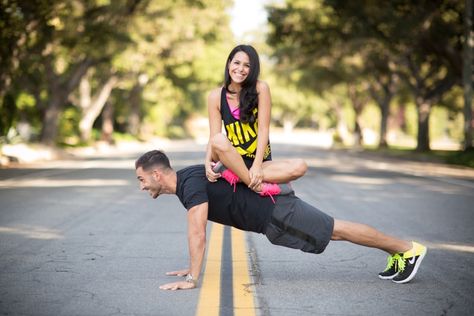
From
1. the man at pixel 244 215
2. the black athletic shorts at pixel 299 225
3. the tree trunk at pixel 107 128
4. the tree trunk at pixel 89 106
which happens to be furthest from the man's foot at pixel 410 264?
the tree trunk at pixel 107 128

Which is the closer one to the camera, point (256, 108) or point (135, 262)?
point (256, 108)

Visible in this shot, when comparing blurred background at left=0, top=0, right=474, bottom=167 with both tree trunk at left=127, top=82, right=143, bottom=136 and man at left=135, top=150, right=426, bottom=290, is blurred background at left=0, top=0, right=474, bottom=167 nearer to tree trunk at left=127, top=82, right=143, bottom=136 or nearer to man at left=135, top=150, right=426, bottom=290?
tree trunk at left=127, top=82, right=143, bottom=136

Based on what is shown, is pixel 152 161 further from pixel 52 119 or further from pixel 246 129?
pixel 52 119

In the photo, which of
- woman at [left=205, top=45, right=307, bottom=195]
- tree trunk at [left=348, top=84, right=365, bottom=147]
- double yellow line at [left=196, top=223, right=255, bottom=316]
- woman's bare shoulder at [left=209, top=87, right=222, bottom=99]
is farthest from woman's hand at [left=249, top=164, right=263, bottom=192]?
tree trunk at [left=348, top=84, right=365, bottom=147]

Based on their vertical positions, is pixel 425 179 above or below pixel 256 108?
below

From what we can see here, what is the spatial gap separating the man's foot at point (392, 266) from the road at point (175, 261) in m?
0.14

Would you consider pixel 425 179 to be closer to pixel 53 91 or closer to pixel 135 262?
pixel 135 262

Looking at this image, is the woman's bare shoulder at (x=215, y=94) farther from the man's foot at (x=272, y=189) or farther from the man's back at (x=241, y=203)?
the man's foot at (x=272, y=189)

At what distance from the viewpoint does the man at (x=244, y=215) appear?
5488mm

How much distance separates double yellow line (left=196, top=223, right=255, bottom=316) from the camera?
494 cm

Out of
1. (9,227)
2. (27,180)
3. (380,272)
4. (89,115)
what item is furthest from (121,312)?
(89,115)

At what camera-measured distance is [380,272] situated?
6.15 metres

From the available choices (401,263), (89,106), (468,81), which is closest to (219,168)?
(401,263)

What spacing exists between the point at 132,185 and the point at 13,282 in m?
9.87
